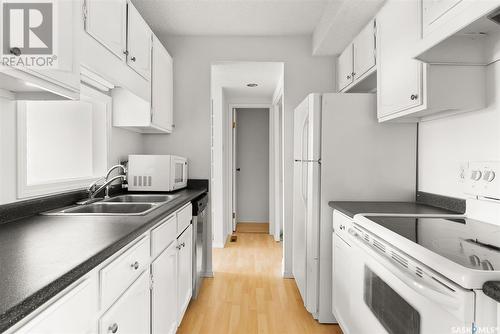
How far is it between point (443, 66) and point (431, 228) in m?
0.81

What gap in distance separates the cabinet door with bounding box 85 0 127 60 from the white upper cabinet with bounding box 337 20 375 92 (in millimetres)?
1701

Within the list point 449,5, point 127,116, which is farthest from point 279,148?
point 449,5

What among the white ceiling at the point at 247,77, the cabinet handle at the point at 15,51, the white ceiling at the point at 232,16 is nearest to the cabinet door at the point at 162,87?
the white ceiling at the point at 232,16

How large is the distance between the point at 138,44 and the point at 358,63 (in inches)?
67.4

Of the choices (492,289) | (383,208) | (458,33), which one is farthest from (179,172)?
(492,289)

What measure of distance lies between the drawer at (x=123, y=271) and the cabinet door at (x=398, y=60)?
1.54m

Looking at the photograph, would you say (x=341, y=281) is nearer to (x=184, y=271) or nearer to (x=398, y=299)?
(x=398, y=299)

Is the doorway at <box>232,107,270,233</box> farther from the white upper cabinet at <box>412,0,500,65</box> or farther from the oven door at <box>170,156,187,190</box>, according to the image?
the white upper cabinet at <box>412,0,500,65</box>

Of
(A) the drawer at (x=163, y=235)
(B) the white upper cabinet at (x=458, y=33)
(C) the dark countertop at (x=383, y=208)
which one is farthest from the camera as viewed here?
(C) the dark countertop at (x=383, y=208)

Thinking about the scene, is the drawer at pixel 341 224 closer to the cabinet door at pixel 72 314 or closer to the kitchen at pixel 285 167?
the kitchen at pixel 285 167

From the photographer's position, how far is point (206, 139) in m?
3.11

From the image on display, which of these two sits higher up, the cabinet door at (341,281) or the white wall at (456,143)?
the white wall at (456,143)

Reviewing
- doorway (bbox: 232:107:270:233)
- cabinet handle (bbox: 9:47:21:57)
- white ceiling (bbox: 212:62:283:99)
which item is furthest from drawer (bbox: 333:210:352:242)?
doorway (bbox: 232:107:270:233)

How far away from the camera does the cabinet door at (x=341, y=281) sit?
174 centimetres
